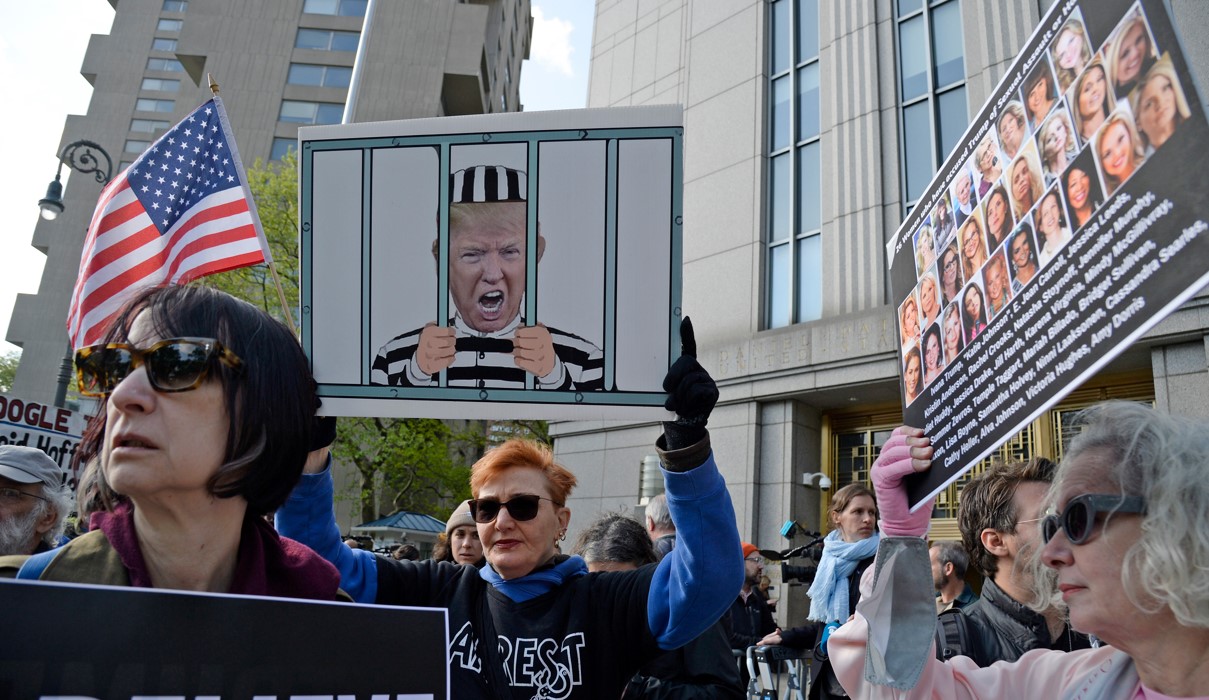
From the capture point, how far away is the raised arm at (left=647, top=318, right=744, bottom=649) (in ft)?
6.86

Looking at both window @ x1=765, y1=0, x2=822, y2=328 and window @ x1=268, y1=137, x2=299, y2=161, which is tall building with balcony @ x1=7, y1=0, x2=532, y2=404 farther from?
window @ x1=765, y1=0, x2=822, y2=328

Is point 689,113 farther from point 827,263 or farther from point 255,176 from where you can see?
point 255,176

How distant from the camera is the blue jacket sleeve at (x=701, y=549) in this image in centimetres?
213

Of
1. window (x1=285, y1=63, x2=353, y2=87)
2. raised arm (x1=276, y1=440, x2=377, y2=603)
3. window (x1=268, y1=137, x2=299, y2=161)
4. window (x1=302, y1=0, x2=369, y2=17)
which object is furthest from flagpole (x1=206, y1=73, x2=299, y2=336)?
window (x1=302, y1=0, x2=369, y2=17)

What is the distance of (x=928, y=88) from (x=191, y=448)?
50.4ft

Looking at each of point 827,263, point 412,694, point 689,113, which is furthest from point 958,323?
point 689,113

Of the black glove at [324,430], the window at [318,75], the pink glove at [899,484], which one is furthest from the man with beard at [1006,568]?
the window at [318,75]

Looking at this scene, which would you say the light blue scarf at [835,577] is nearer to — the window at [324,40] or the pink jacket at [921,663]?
the pink jacket at [921,663]

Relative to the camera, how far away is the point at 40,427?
7.53m

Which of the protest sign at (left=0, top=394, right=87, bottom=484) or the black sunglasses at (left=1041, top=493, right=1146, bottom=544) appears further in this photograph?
the protest sign at (left=0, top=394, right=87, bottom=484)

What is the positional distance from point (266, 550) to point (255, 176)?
2641 cm

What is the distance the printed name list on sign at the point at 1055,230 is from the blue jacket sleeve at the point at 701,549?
1.61 feet

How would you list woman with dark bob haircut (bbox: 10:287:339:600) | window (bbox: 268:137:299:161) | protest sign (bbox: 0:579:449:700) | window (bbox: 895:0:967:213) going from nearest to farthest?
protest sign (bbox: 0:579:449:700)
woman with dark bob haircut (bbox: 10:287:339:600)
window (bbox: 895:0:967:213)
window (bbox: 268:137:299:161)

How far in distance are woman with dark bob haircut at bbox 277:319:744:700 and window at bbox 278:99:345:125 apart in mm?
41477
